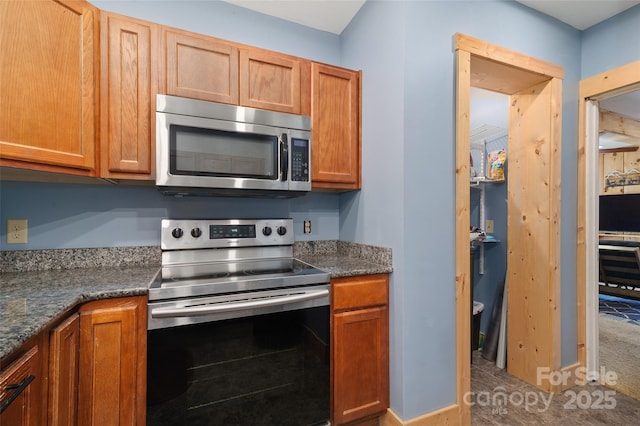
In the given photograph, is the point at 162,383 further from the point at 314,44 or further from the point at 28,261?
the point at 314,44

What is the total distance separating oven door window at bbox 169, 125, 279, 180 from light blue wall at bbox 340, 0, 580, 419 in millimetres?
664

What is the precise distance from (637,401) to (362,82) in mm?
2713

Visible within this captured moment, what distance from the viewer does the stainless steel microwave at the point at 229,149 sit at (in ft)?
4.87

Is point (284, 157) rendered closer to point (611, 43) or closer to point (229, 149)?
point (229, 149)

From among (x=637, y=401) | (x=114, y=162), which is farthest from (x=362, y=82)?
(x=637, y=401)

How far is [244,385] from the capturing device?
1360 millimetres

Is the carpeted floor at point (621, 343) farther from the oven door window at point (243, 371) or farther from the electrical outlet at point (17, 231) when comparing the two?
the electrical outlet at point (17, 231)

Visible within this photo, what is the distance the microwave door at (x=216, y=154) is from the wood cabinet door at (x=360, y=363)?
86 centimetres

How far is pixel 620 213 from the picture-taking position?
15.6 ft

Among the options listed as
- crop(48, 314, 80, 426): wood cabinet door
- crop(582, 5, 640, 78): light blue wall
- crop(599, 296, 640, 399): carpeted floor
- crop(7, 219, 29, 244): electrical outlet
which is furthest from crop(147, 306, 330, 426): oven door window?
crop(582, 5, 640, 78): light blue wall

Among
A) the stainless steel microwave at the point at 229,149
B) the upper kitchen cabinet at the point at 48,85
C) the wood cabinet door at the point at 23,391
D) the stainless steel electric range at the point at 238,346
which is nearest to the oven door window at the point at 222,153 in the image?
the stainless steel microwave at the point at 229,149

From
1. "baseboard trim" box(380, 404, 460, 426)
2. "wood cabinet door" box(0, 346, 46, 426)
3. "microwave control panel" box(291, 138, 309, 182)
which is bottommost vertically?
"baseboard trim" box(380, 404, 460, 426)

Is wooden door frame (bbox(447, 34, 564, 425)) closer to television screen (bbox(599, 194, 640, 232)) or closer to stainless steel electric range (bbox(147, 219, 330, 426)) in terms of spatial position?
stainless steel electric range (bbox(147, 219, 330, 426))

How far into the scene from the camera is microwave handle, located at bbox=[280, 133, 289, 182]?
1.71 m
